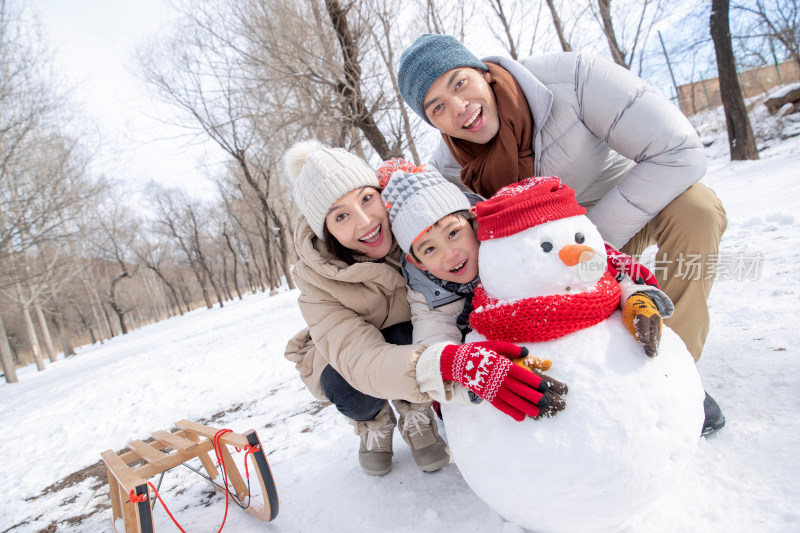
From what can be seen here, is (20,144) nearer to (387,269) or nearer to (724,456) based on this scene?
(387,269)

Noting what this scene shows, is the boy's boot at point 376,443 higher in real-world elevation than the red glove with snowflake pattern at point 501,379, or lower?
lower

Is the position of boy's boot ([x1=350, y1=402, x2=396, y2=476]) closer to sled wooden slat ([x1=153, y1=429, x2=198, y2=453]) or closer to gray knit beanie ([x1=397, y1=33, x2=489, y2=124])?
sled wooden slat ([x1=153, y1=429, x2=198, y2=453])

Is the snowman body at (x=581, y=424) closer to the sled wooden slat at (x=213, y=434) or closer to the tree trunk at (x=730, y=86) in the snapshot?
the sled wooden slat at (x=213, y=434)

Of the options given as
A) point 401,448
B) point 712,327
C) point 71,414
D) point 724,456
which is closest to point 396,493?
point 401,448

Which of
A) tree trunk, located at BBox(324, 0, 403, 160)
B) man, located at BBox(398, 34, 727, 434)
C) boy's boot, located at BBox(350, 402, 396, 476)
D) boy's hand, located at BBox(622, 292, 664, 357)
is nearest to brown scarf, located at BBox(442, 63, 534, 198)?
man, located at BBox(398, 34, 727, 434)

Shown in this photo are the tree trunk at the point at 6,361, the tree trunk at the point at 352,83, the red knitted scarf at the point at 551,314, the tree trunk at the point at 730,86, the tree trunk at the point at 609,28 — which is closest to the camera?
the red knitted scarf at the point at 551,314

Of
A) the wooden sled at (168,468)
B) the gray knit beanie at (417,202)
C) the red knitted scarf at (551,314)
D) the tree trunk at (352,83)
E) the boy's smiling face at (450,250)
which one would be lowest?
the wooden sled at (168,468)

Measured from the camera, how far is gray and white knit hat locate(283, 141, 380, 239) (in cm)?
174

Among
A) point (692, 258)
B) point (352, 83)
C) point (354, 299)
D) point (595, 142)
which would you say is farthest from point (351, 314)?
point (352, 83)

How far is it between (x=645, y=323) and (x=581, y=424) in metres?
0.32

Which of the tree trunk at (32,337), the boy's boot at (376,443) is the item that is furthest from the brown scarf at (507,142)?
the tree trunk at (32,337)

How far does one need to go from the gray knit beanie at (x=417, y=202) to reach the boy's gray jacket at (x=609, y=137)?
587 mm

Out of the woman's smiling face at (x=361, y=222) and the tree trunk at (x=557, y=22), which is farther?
the tree trunk at (x=557, y=22)

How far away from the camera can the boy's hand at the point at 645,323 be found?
1.09 meters
